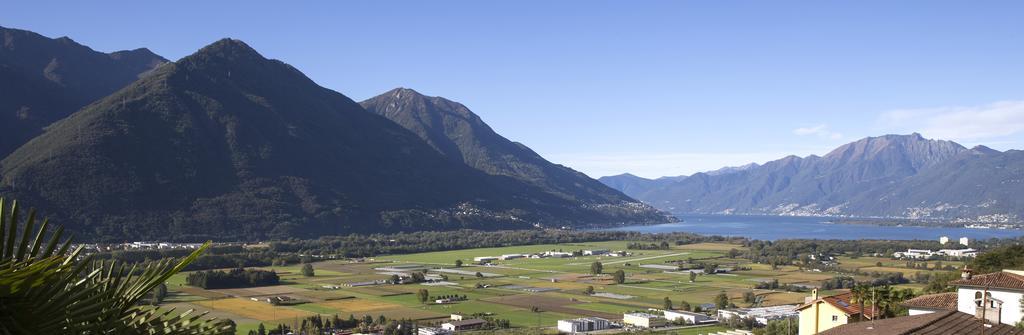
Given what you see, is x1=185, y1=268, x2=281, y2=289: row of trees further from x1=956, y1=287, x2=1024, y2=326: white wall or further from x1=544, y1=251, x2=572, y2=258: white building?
x1=956, y1=287, x2=1024, y2=326: white wall

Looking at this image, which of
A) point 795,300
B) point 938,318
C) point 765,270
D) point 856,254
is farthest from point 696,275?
point 938,318

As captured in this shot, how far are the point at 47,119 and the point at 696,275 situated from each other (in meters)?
153

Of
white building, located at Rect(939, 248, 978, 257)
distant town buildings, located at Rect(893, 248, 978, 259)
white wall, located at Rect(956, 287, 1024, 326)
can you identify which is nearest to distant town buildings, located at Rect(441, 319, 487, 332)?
white wall, located at Rect(956, 287, 1024, 326)

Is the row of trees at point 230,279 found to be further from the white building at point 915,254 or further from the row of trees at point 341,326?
the white building at point 915,254

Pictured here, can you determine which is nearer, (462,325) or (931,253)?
(462,325)

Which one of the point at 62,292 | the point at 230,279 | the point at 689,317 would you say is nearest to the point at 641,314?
the point at 689,317

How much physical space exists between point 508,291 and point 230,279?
87.4 feet

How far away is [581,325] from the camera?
56.0 metres

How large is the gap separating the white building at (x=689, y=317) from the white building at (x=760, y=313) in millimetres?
1119

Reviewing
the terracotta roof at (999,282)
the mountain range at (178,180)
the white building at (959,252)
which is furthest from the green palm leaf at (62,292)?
the mountain range at (178,180)

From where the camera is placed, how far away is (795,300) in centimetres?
7000

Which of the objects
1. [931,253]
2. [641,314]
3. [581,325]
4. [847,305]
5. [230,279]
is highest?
[847,305]

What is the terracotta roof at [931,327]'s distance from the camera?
15609 millimetres

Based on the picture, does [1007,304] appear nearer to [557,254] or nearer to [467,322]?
[467,322]
